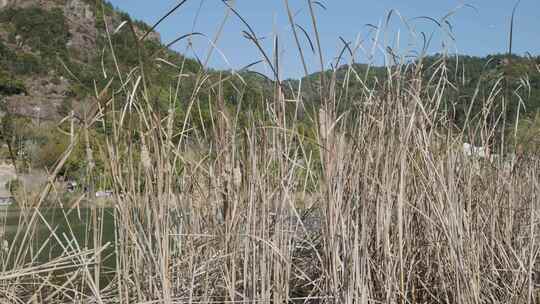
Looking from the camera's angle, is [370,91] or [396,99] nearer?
[396,99]

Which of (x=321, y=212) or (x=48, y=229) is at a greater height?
(x=321, y=212)

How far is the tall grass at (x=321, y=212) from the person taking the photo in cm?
117

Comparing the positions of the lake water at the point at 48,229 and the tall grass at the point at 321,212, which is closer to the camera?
the tall grass at the point at 321,212

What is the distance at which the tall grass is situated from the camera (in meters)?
1.17

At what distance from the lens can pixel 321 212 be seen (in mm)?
1297

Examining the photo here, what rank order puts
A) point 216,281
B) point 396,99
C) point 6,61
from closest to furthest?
point 396,99
point 216,281
point 6,61

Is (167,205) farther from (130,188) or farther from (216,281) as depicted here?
(216,281)

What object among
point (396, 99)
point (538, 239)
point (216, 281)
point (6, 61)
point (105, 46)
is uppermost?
point (6, 61)

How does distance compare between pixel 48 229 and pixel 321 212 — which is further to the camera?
pixel 48 229

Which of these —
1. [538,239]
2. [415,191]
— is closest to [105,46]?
[415,191]

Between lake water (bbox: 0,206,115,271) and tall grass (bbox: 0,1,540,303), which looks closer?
tall grass (bbox: 0,1,540,303)

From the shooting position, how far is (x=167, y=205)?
3.86 ft

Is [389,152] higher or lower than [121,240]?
higher

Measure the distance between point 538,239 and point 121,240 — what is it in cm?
96
